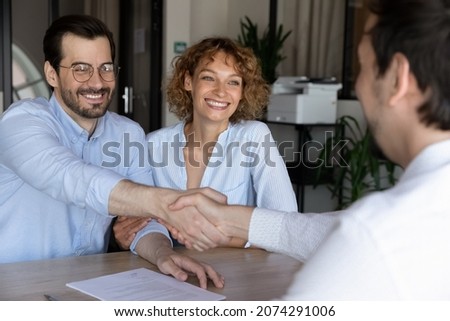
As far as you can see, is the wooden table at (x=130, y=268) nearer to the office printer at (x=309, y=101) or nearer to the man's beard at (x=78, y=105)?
the man's beard at (x=78, y=105)

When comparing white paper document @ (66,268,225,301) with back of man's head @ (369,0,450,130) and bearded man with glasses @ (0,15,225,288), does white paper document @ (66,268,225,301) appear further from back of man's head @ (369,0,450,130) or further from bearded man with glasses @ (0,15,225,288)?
back of man's head @ (369,0,450,130)

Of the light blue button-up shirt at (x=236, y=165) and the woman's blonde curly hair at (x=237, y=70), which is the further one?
the woman's blonde curly hair at (x=237, y=70)

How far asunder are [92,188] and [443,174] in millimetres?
1023

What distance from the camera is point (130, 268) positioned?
1768 mm

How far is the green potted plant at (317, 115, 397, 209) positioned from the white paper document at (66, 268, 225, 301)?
2.94 metres

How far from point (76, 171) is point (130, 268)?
34cm

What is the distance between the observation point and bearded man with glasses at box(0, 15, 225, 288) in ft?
5.54

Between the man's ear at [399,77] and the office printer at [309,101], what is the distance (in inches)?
149

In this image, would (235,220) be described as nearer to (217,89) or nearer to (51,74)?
(51,74)

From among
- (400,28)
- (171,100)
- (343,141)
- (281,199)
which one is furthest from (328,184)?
(400,28)

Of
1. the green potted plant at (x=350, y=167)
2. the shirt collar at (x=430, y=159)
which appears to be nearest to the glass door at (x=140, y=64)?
the green potted plant at (x=350, y=167)

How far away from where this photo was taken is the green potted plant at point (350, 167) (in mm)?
4387

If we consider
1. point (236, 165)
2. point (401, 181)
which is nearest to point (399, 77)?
point (401, 181)

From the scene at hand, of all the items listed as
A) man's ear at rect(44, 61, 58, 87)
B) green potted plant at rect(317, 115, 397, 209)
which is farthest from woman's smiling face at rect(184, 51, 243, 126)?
green potted plant at rect(317, 115, 397, 209)
